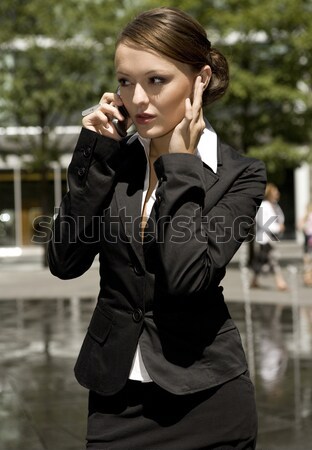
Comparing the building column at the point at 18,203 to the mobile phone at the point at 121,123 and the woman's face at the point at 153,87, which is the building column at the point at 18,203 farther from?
the woman's face at the point at 153,87

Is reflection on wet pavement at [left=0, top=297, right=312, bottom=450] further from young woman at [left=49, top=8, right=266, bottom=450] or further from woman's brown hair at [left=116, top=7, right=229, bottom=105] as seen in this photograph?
woman's brown hair at [left=116, top=7, right=229, bottom=105]

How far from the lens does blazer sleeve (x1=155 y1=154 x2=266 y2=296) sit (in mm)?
1942

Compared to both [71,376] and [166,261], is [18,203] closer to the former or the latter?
[71,376]

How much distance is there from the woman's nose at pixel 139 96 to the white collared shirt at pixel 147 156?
18 centimetres

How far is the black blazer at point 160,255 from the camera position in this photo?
1979mm

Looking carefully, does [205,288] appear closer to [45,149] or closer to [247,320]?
[247,320]

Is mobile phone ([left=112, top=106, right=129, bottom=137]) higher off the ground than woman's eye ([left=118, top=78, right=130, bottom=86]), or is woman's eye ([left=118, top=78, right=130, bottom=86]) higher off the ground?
woman's eye ([left=118, top=78, right=130, bottom=86])

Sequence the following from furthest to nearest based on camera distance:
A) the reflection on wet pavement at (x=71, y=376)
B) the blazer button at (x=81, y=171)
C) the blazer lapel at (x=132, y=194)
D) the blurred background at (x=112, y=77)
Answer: the blurred background at (x=112, y=77) → the reflection on wet pavement at (x=71, y=376) → the blazer button at (x=81, y=171) → the blazer lapel at (x=132, y=194)

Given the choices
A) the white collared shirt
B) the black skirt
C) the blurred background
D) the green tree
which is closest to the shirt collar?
the white collared shirt

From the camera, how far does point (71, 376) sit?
23.3 feet

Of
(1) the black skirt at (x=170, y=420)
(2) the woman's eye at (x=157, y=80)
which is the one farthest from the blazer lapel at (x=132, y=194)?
(1) the black skirt at (x=170, y=420)

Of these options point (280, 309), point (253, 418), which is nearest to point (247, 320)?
point (280, 309)

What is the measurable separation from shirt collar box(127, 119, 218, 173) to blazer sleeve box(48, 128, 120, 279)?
0.25 feet

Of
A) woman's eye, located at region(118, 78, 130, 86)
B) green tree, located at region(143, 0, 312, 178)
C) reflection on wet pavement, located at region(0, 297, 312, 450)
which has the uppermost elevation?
green tree, located at region(143, 0, 312, 178)
